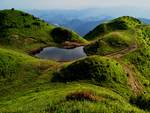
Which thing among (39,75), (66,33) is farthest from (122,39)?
(39,75)

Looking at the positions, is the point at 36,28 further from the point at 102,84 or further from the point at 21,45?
the point at 102,84

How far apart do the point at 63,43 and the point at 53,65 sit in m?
35.0

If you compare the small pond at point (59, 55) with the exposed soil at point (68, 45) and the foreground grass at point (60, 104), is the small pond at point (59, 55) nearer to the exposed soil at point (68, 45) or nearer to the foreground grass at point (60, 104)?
the exposed soil at point (68, 45)

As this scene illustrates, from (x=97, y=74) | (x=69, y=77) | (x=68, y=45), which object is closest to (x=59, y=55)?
(x=68, y=45)

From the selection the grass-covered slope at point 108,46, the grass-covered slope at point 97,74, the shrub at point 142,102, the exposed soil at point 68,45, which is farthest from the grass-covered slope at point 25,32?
the shrub at point 142,102

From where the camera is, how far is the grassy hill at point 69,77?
13.3 meters

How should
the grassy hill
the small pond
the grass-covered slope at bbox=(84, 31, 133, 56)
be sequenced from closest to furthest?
the grassy hill
the small pond
the grass-covered slope at bbox=(84, 31, 133, 56)

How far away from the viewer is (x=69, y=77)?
3547 centimetres

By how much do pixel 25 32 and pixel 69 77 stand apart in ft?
209

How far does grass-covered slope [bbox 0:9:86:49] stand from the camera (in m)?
61.2

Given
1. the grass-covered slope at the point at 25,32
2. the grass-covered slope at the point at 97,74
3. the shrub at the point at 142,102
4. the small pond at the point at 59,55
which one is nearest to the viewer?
the shrub at the point at 142,102

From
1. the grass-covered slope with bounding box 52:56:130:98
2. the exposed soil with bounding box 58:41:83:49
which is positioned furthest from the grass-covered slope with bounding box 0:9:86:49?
the grass-covered slope with bounding box 52:56:130:98

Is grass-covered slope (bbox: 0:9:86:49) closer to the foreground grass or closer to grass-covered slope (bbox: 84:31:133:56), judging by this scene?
grass-covered slope (bbox: 84:31:133:56)

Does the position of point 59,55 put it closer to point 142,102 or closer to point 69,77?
point 69,77
